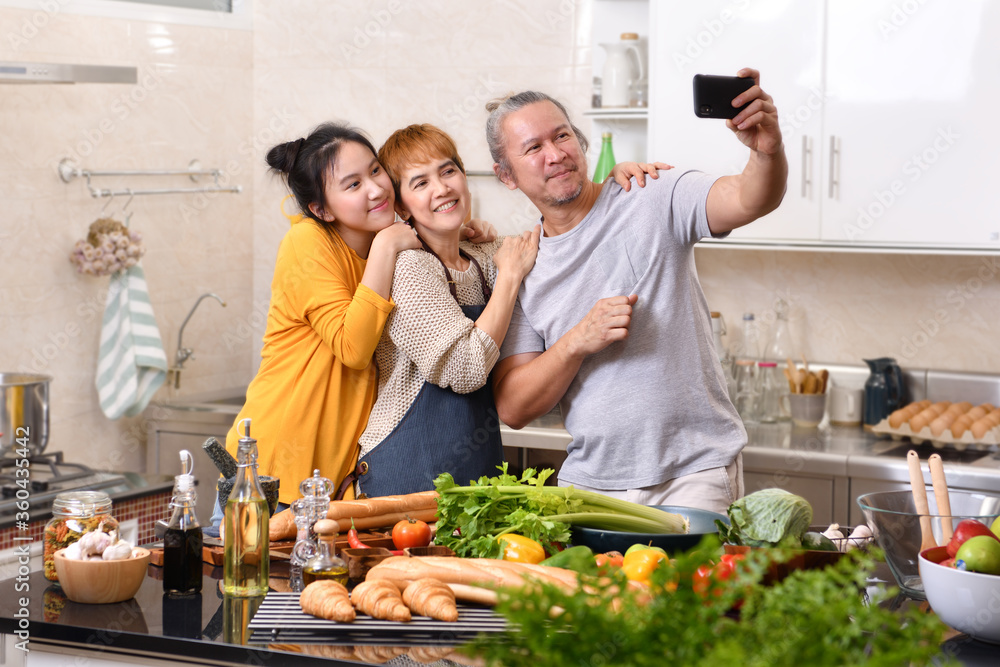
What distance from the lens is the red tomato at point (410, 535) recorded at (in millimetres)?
1614

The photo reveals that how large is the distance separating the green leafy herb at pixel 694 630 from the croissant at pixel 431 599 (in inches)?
20.1

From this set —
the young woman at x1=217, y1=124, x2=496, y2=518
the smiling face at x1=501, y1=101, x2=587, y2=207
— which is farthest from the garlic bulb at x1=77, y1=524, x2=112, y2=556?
the smiling face at x1=501, y1=101, x2=587, y2=207

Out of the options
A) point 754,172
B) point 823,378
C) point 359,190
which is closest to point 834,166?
point 823,378

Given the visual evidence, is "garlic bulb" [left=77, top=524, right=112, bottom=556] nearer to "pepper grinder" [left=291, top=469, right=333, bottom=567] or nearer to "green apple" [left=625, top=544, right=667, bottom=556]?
"pepper grinder" [left=291, top=469, right=333, bottom=567]

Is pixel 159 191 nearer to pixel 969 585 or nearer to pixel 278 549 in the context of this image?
pixel 278 549

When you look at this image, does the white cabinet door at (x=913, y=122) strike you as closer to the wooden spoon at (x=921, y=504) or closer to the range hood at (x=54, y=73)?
the wooden spoon at (x=921, y=504)

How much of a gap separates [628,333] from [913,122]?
4.39 ft

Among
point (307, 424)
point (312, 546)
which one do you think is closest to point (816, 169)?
point (307, 424)

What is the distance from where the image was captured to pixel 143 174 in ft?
10.8

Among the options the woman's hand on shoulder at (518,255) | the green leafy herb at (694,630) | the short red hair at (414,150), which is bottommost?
the green leafy herb at (694,630)

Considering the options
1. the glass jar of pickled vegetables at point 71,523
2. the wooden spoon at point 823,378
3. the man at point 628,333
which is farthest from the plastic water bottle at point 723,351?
the glass jar of pickled vegetables at point 71,523

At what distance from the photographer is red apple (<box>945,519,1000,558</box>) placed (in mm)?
1295

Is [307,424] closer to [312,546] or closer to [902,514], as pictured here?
[312,546]

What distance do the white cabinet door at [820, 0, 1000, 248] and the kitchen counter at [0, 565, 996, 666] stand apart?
1619 mm
